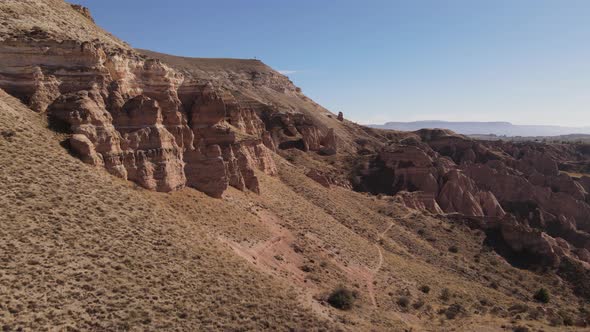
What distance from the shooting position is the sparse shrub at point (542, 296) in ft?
148

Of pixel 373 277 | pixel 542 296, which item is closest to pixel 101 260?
pixel 373 277

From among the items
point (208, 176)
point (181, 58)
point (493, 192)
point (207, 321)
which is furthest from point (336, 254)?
point (181, 58)

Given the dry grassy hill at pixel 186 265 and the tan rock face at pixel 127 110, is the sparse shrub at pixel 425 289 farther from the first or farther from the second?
the tan rock face at pixel 127 110

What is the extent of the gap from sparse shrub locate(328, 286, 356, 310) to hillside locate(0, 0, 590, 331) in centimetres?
12

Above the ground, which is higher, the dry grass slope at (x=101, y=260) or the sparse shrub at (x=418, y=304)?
the dry grass slope at (x=101, y=260)

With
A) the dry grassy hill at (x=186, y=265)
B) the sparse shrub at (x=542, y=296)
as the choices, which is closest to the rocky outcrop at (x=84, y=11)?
the dry grassy hill at (x=186, y=265)

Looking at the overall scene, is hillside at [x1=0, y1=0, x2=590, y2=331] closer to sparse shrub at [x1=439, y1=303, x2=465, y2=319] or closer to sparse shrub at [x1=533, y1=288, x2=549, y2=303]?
sparse shrub at [x1=439, y1=303, x2=465, y2=319]

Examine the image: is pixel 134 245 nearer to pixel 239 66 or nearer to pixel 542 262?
pixel 542 262

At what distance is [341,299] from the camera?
29203 millimetres

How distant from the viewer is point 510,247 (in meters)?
58.6

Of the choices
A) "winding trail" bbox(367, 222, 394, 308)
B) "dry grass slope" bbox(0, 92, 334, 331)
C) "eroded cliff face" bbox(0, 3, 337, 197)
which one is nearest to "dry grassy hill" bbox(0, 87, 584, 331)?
"dry grass slope" bbox(0, 92, 334, 331)

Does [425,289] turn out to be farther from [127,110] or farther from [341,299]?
[127,110]

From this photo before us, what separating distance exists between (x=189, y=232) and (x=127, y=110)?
982cm

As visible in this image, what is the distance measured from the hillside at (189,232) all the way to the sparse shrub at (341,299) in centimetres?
12
